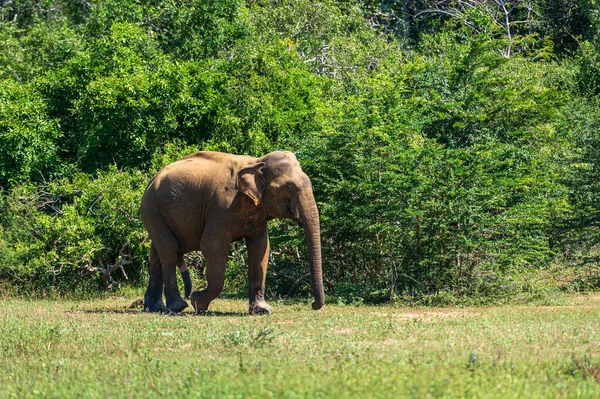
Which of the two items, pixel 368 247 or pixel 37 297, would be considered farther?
pixel 37 297

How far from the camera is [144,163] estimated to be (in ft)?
79.2

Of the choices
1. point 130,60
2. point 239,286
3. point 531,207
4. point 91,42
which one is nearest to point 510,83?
point 531,207

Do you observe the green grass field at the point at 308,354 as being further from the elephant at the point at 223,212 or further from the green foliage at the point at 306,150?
the green foliage at the point at 306,150

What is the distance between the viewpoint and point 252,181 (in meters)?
15.5

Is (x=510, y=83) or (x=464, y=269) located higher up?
(x=510, y=83)

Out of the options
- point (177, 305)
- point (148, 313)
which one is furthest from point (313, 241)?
point (148, 313)

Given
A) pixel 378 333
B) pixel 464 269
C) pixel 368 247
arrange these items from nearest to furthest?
pixel 378 333
pixel 464 269
pixel 368 247

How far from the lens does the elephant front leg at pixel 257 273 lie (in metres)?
16.2

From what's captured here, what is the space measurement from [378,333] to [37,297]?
10949 mm

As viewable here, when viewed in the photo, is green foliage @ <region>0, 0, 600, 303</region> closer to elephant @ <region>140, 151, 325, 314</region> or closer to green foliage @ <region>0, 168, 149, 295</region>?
green foliage @ <region>0, 168, 149, 295</region>

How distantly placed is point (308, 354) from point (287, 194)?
4928 mm

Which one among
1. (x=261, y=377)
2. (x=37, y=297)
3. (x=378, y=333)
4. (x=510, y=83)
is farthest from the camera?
(x=510, y=83)

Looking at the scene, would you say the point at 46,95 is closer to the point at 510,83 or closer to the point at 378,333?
the point at 510,83

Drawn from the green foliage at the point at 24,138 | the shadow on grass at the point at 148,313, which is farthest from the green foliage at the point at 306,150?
the shadow on grass at the point at 148,313
